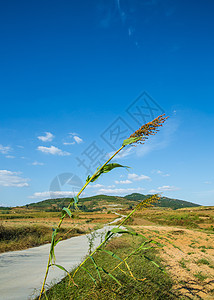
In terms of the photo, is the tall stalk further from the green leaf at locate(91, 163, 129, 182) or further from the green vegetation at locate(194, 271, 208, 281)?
the green vegetation at locate(194, 271, 208, 281)

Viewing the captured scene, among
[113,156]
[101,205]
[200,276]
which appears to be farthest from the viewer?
[101,205]

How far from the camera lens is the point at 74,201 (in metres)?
1.38

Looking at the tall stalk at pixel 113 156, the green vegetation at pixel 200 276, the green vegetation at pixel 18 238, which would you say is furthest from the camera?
the green vegetation at pixel 18 238

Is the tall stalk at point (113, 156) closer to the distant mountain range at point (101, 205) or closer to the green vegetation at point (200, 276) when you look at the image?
the distant mountain range at point (101, 205)

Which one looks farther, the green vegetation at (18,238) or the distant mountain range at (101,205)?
the green vegetation at (18,238)

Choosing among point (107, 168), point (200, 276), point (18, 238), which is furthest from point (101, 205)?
point (107, 168)

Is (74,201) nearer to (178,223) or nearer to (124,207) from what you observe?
(124,207)

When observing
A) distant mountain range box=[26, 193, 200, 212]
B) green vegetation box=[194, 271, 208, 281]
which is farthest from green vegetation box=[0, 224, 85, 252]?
green vegetation box=[194, 271, 208, 281]

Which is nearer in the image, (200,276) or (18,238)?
(200,276)

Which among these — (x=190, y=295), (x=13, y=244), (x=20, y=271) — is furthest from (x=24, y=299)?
(x=13, y=244)

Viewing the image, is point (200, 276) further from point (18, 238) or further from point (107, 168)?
point (18, 238)

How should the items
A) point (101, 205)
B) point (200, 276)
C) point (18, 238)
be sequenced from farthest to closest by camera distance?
point (101, 205) → point (18, 238) → point (200, 276)

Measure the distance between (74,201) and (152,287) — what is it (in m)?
4.28

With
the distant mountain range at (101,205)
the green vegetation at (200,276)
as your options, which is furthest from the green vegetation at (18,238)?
the green vegetation at (200,276)
